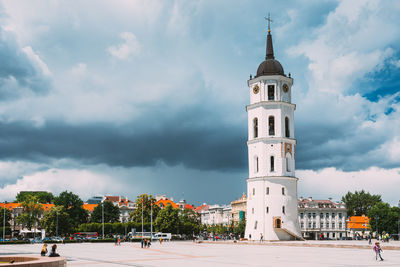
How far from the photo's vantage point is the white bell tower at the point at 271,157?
64.8 metres

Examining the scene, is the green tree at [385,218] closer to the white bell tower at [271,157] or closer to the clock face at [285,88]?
the white bell tower at [271,157]

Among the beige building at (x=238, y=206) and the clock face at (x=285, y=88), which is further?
the beige building at (x=238, y=206)

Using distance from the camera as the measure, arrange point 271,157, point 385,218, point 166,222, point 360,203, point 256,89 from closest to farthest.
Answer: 1. point 271,157
2. point 256,89
3. point 166,222
4. point 385,218
5. point 360,203

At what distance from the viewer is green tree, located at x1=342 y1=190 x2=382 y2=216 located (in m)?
141

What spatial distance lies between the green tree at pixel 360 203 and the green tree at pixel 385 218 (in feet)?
94.1

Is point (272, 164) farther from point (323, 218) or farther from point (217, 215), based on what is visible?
point (217, 215)

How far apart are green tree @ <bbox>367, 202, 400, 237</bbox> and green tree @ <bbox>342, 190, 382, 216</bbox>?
2867 centimetres

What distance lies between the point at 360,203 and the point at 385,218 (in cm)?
3471

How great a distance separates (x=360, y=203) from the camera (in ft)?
465

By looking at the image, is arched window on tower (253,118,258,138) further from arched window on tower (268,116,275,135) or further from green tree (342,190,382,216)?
green tree (342,190,382,216)

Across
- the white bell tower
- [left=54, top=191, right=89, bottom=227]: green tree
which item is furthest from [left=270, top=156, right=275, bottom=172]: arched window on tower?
[left=54, top=191, right=89, bottom=227]: green tree

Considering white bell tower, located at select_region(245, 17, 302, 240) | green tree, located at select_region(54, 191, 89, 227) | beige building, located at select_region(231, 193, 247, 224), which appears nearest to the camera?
white bell tower, located at select_region(245, 17, 302, 240)

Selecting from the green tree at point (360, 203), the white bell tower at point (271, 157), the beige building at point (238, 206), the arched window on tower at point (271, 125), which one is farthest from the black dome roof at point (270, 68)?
the beige building at point (238, 206)

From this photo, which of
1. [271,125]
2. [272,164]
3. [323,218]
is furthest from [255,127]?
[323,218]
